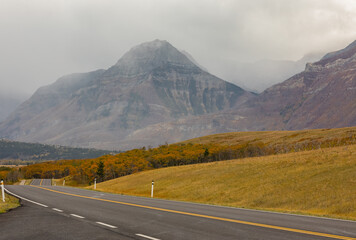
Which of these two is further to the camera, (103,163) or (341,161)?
(103,163)

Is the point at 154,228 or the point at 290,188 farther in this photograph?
the point at 290,188

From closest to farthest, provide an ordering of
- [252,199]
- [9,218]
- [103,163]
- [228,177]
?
[9,218] < [252,199] < [228,177] < [103,163]

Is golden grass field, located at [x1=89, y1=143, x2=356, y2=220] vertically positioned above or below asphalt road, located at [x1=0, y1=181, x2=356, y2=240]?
below

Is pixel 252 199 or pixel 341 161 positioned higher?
pixel 341 161

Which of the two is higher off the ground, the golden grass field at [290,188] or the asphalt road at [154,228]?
the asphalt road at [154,228]

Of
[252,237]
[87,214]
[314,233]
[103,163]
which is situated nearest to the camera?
[252,237]

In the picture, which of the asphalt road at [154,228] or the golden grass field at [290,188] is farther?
the golden grass field at [290,188]

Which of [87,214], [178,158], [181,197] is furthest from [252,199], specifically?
[178,158]

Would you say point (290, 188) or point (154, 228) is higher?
point (154, 228)

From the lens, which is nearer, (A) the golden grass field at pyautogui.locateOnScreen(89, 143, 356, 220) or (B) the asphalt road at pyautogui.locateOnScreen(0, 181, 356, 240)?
(B) the asphalt road at pyautogui.locateOnScreen(0, 181, 356, 240)

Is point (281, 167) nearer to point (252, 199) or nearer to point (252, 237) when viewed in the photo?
point (252, 199)

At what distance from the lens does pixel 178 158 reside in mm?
137250

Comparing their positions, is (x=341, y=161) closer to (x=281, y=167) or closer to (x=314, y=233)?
(x=281, y=167)

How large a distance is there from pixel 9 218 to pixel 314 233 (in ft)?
39.2
